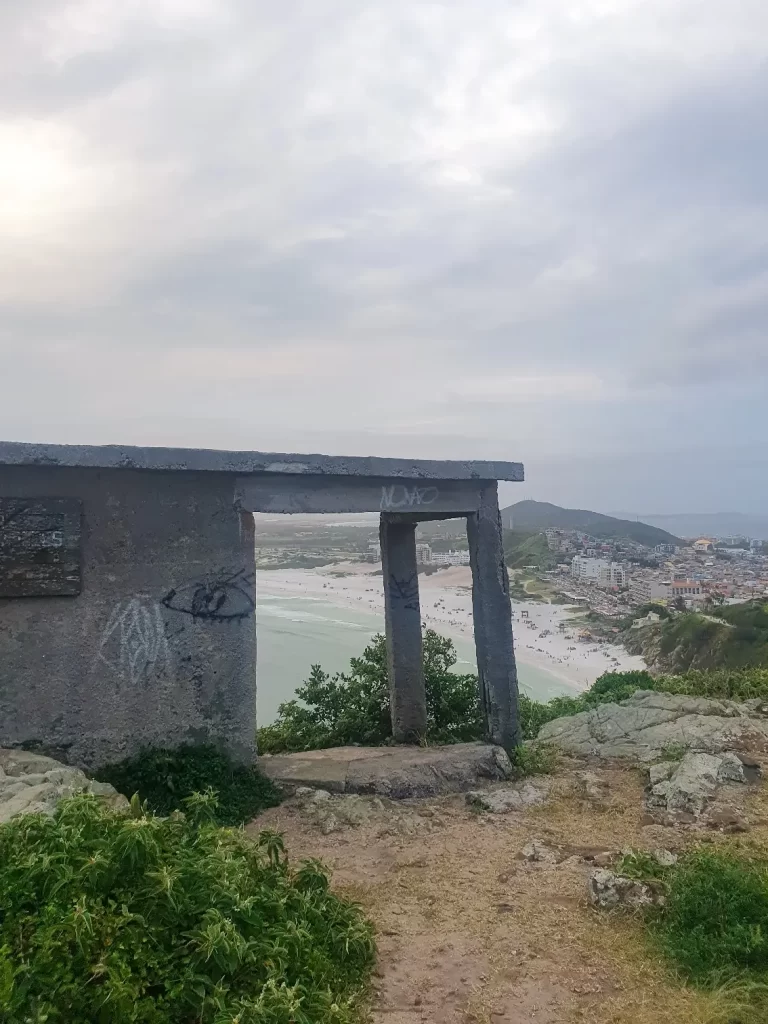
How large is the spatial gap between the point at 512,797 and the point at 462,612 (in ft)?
71.3

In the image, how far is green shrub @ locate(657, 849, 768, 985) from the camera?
3342mm

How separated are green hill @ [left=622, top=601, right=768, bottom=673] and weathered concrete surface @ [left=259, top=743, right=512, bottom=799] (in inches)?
315

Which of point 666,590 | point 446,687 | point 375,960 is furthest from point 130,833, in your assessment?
point 666,590

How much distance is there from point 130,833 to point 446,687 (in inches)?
268

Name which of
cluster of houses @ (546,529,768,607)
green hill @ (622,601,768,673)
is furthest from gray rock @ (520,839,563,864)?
cluster of houses @ (546,529,768,607)

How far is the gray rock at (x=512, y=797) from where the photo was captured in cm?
591

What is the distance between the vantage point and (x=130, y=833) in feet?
8.87

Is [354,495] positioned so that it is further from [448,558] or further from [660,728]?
[448,558]

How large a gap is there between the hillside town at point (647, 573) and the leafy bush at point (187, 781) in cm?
2003

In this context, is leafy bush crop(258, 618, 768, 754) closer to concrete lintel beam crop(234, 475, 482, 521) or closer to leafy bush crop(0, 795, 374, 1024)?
concrete lintel beam crop(234, 475, 482, 521)

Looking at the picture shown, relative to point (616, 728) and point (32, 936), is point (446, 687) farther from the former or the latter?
point (32, 936)

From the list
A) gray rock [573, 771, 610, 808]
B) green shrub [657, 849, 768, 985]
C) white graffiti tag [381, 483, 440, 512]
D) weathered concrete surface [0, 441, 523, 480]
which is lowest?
gray rock [573, 771, 610, 808]

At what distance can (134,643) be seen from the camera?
5.74 metres

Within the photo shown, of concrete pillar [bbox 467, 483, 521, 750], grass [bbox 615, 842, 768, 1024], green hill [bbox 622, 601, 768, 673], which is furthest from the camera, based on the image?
green hill [bbox 622, 601, 768, 673]
